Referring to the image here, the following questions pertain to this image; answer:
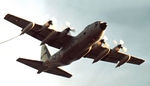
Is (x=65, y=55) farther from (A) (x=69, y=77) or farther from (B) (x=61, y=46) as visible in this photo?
(A) (x=69, y=77)

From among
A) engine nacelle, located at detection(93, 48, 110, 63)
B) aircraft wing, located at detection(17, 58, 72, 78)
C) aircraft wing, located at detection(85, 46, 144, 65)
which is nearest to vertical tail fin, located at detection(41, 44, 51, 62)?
aircraft wing, located at detection(17, 58, 72, 78)

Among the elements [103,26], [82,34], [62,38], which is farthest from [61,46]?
[103,26]

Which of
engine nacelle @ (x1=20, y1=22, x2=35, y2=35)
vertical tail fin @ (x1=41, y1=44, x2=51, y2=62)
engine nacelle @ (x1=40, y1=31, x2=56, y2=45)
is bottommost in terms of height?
engine nacelle @ (x1=40, y1=31, x2=56, y2=45)

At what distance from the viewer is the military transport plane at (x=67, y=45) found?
4422 cm

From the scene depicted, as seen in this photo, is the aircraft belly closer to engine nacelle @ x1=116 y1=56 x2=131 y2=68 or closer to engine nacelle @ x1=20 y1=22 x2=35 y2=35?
engine nacelle @ x1=20 y1=22 x2=35 y2=35

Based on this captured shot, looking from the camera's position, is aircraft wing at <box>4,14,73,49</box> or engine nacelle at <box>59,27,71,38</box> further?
engine nacelle at <box>59,27,71,38</box>

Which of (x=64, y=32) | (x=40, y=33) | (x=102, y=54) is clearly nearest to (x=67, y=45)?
(x=64, y=32)

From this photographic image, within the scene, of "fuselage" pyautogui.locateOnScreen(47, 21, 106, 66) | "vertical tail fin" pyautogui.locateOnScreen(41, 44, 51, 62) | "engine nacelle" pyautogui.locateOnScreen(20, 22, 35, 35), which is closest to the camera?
"engine nacelle" pyautogui.locateOnScreen(20, 22, 35, 35)

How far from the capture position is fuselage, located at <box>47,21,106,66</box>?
1735 inches

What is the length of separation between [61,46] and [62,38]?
187 cm

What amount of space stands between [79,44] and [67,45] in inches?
110

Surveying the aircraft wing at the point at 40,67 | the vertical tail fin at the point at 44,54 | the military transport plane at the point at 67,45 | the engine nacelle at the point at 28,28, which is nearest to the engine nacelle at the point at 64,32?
the military transport plane at the point at 67,45

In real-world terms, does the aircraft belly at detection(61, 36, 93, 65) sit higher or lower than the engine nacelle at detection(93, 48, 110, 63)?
lower

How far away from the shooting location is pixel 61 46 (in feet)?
161
